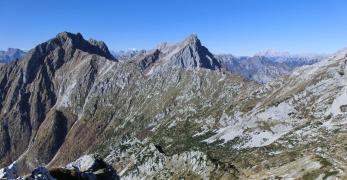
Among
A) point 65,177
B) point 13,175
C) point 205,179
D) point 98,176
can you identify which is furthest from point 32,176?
point 205,179

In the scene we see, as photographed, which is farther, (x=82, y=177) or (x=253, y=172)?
(x=253, y=172)

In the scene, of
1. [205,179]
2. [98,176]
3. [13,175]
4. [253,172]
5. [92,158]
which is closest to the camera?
[13,175]

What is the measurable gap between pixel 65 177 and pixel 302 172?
7199 centimetres

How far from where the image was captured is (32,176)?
64.8m

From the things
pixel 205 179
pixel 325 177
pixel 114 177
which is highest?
pixel 114 177

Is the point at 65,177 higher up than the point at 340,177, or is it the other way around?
the point at 65,177

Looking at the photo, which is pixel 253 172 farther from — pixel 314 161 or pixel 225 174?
pixel 314 161

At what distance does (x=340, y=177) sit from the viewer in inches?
4038

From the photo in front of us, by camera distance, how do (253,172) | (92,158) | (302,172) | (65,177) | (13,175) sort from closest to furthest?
(13,175) → (65,177) → (92,158) → (302,172) → (253,172)

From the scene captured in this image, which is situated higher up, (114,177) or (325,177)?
(114,177)

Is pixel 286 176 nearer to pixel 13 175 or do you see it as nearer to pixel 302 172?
pixel 302 172

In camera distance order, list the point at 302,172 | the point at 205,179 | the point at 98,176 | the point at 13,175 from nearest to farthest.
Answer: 1. the point at 13,175
2. the point at 98,176
3. the point at 302,172
4. the point at 205,179

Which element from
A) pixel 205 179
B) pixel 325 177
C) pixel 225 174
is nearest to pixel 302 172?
pixel 325 177

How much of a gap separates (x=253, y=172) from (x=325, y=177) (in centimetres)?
6659
